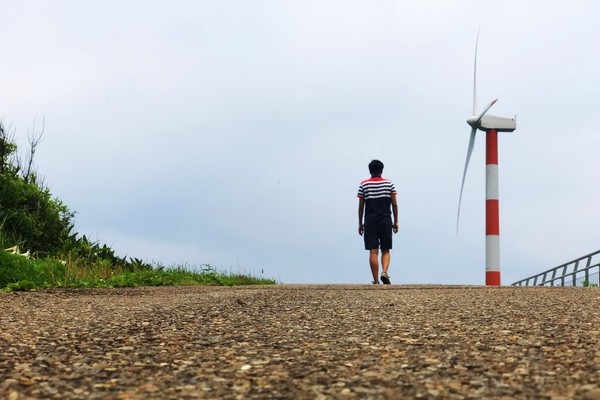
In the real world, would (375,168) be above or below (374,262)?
above

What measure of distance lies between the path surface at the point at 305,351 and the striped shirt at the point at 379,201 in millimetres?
5596

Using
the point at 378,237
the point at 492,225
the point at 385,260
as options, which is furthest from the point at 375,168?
the point at 492,225

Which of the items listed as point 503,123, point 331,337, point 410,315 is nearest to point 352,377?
point 331,337

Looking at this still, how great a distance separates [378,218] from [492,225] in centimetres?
955

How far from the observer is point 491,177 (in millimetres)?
20922

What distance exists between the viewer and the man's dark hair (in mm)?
12180

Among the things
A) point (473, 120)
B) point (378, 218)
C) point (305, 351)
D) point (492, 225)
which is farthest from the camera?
point (473, 120)

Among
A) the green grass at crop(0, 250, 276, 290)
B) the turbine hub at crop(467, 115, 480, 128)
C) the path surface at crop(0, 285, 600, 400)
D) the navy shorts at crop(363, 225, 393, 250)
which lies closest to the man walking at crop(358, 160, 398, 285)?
the navy shorts at crop(363, 225, 393, 250)

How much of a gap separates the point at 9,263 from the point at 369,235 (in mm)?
5568

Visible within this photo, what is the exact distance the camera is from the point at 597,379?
3174 mm

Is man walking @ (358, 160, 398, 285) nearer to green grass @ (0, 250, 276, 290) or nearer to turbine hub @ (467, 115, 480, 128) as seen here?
green grass @ (0, 250, 276, 290)

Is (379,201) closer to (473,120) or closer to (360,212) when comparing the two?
(360,212)

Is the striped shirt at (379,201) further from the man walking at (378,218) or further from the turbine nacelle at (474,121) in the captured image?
the turbine nacelle at (474,121)

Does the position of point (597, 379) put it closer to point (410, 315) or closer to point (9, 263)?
point (410, 315)
